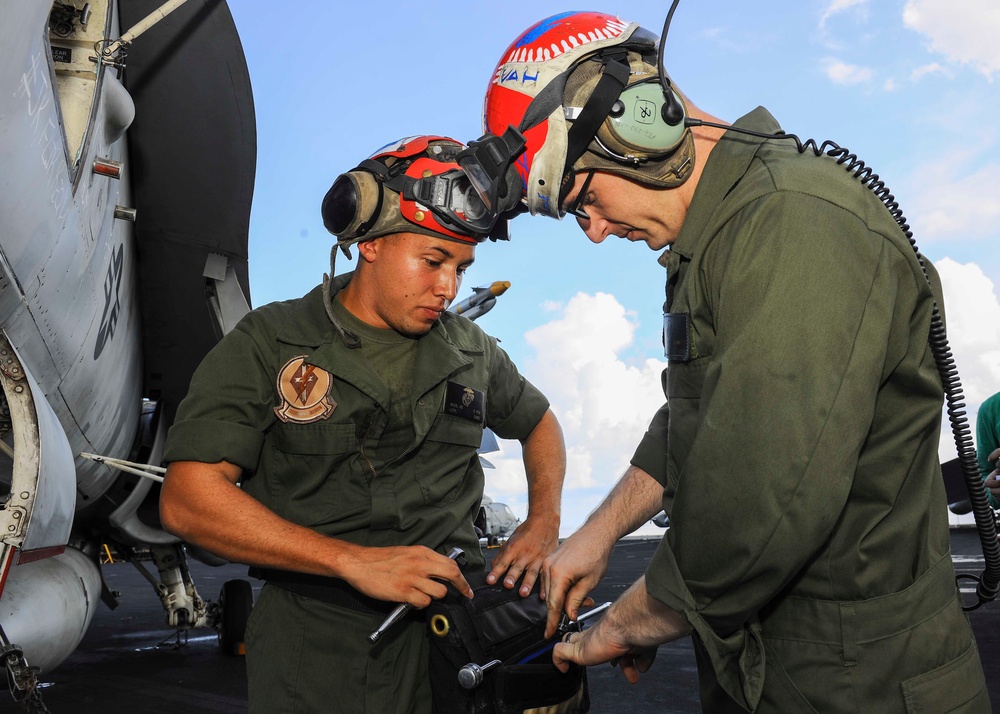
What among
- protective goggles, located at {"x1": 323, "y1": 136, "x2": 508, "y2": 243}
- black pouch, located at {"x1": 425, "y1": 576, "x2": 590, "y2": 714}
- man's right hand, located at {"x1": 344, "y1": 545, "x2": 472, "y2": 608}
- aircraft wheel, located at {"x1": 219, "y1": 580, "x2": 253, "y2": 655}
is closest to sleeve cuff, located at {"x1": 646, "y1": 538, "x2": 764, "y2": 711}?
black pouch, located at {"x1": 425, "y1": 576, "x2": 590, "y2": 714}

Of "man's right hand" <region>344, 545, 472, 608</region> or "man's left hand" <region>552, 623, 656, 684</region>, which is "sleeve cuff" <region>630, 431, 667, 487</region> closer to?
"man's left hand" <region>552, 623, 656, 684</region>

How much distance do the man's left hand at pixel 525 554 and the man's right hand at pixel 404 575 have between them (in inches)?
9.9

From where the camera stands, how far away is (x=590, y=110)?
182cm

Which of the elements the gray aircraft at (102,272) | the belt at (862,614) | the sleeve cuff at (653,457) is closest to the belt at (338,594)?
the sleeve cuff at (653,457)

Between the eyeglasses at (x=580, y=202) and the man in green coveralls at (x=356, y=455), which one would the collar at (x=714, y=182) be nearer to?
the eyeglasses at (x=580, y=202)

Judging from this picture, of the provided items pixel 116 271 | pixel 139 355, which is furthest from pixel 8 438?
pixel 139 355

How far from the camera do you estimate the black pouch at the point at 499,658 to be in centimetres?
212

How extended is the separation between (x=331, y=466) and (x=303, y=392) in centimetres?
24

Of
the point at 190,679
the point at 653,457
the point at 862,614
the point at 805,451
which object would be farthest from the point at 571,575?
the point at 190,679

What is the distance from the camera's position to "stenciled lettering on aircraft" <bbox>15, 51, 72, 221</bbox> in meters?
3.54

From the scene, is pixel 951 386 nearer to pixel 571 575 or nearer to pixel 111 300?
pixel 571 575

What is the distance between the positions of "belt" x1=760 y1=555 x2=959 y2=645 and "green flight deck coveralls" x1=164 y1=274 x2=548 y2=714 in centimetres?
120

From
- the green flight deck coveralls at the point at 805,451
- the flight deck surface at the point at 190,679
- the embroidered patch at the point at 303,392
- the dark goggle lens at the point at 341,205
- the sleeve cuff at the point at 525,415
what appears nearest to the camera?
the green flight deck coveralls at the point at 805,451

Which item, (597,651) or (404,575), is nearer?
(597,651)
